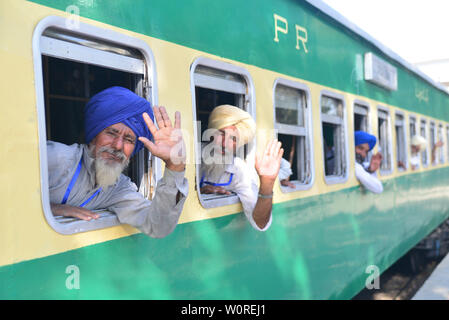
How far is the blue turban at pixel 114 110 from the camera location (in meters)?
1.89

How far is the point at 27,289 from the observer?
1.55 m

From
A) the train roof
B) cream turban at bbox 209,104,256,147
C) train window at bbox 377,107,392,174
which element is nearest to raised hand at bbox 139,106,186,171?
cream turban at bbox 209,104,256,147

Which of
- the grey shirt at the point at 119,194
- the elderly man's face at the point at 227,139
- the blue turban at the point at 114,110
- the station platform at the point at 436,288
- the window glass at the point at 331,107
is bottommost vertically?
the station platform at the point at 436,288

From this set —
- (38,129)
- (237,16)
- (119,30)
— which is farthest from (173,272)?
(237,16)

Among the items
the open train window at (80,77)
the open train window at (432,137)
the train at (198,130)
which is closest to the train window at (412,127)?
the open train window at (432,137)

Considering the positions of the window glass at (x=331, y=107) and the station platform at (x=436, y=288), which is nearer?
the window glass at (x=331, y=107)

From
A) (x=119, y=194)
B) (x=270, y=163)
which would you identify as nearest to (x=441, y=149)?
(x=270, y=163)

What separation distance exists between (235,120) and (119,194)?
0.88m

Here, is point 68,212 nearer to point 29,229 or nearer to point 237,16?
point 29,229

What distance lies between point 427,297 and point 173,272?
12.1 ft

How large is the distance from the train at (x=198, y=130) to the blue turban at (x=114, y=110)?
118mm

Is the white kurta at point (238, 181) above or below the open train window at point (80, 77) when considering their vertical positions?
below

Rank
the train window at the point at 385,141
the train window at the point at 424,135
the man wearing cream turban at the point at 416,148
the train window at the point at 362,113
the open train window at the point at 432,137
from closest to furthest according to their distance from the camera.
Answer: the train window at the point at 362,113
the train window at the point at 385,141
the man wearing cream turban at the point at 416,148
the train window at the point at 424,135
the open train window at the point at 432,137

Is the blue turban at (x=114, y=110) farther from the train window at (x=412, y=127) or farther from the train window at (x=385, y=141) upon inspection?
the train window at (x=412, y=127)
